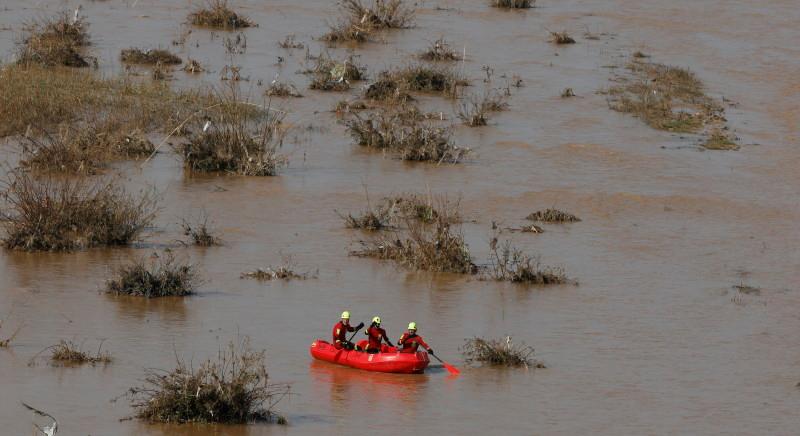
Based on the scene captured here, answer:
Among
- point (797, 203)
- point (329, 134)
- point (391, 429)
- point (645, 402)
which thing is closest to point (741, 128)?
point (797, 203)

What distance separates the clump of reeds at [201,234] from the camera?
16.6 m

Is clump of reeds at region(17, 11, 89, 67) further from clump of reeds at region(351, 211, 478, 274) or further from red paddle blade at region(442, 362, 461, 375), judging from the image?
red paddle blade at region(442, 362, 461, 375)

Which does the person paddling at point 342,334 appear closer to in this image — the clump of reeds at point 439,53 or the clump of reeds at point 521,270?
the clump of reeds at point 521,270

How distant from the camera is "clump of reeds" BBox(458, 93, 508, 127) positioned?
2270 centimetres

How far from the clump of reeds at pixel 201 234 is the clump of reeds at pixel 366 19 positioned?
10455 millimetres

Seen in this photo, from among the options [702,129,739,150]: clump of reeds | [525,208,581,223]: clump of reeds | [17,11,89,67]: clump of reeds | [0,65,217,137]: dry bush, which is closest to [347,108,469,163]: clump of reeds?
[0,65,217,137]: dry bush

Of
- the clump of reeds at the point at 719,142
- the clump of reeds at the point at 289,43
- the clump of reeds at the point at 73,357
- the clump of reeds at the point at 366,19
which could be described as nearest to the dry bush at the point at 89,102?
the clump of reeds at the point at 289,43

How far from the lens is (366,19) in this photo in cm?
2791

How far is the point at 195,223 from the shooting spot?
17531 millimetres

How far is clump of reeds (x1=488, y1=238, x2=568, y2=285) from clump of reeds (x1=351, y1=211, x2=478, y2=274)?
28 centimetres

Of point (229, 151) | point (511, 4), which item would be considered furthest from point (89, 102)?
point (511, 4)

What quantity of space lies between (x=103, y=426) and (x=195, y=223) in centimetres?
660

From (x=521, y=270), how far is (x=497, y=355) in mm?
2745

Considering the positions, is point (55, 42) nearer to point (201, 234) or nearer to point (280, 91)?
point (280, 91)
